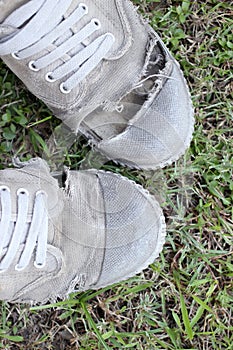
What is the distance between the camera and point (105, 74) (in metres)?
1.59

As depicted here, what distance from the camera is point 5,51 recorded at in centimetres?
149

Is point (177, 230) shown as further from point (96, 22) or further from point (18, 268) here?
point (96, 22)

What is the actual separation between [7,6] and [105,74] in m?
0.33

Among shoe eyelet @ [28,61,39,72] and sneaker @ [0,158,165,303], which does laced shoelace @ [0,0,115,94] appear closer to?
shoe eyelet @ [28,61,39,72]

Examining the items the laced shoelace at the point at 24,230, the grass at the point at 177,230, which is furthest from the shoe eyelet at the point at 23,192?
the grass at the point at 177,230

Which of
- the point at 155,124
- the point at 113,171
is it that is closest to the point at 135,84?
the point at 155,124

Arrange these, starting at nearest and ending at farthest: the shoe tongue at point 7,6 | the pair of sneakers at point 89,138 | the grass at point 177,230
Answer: the shoe tongue at point 7,6 → the pair of sneakers at point 89,138 → the grass at point 177,230

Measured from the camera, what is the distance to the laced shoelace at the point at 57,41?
1454mm

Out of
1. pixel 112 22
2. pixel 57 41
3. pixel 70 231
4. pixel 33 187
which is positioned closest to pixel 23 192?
pixel 33 187

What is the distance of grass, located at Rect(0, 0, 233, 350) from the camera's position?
182 centimetres

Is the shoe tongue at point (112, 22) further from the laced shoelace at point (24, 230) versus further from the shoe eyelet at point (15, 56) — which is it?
the laced shoelace at point (24, 230)

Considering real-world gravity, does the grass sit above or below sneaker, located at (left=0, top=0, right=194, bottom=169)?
below

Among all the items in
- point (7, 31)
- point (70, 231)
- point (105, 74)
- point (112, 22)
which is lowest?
point (70, 231)

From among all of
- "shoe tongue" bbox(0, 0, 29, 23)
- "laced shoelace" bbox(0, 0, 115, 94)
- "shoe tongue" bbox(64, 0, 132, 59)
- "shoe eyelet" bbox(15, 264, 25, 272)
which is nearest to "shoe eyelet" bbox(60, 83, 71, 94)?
"laced shoelace" bbox(0, 0, 115, 94)
